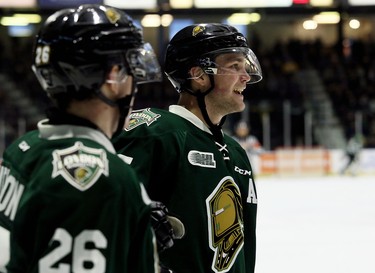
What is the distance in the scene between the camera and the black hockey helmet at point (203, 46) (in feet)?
7.26

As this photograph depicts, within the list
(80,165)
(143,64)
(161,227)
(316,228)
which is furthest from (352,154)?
(80,165)

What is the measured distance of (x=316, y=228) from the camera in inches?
250

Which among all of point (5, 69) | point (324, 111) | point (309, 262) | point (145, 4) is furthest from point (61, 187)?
point (5, 69)

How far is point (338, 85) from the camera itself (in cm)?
1702

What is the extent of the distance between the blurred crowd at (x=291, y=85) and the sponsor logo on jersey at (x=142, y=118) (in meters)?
11.3

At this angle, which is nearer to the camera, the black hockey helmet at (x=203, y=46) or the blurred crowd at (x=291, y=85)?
the black hockey helmet at (x=203, y=46)

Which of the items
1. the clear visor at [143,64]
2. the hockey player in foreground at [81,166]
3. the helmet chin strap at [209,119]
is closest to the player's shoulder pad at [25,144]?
the hockey player in foreground at [81,166]

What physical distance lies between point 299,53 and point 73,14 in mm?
16948

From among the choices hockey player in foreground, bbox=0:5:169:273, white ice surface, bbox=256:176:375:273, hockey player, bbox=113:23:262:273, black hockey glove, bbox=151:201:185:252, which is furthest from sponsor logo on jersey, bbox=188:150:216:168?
white ice surface, bbox=256:176:375:273

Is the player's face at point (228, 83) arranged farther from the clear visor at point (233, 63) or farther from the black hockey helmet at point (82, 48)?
the black hockey helmet at point (82, 48)

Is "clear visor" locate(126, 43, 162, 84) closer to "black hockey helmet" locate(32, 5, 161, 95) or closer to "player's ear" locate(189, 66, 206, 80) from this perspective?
"black hockey helmet" locate(32, 5, 161, 95)

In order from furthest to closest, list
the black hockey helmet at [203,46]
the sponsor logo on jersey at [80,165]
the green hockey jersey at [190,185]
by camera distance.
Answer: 1. the black hockey helmet at [203,46]
2. the green hockey jersey at [190,185]
3. the sponsor logo on jersey at [80,165]

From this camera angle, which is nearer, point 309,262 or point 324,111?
point 309,262

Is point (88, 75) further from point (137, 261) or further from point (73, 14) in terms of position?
point (137, 261)
